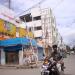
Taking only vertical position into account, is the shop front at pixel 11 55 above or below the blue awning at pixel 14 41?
below

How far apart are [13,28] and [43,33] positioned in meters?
23.0

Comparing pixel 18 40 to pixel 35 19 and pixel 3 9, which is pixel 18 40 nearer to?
pixel 3 9

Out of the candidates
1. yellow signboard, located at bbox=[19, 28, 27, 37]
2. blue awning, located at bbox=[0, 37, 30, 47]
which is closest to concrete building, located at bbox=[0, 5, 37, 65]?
blue awning, located at bbox=[0, 37, 30, 47]

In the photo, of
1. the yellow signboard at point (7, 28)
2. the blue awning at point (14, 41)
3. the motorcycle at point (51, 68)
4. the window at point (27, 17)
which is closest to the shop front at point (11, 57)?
the blue awning at point (14, 41)

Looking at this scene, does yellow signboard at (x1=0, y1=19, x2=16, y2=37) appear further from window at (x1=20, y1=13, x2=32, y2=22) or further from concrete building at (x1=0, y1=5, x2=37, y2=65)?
window at (x1=20, y1=13, x2=32, y2=22)

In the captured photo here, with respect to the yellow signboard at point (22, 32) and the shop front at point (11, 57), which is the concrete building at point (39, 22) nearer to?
the yellow signboard at point (22, 32)

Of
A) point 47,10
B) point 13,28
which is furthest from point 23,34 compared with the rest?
point 47,10

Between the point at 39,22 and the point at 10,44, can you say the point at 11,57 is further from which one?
the point at 39,22

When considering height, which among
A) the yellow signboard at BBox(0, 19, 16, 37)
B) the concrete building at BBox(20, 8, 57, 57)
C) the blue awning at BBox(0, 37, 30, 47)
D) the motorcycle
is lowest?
the motorcycle

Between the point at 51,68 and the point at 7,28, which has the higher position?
the point at 7,28

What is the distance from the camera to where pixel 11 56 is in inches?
1439

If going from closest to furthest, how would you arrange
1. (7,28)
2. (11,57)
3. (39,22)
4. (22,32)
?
(11,57) → (7,28) → (22,32) → (39,22)

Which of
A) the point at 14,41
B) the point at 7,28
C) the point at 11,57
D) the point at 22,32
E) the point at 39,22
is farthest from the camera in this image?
the point at 39,22

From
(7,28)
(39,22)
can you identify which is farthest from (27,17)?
(7,28)
